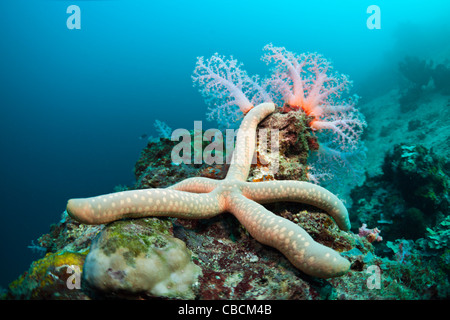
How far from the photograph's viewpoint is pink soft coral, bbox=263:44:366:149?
4898mm

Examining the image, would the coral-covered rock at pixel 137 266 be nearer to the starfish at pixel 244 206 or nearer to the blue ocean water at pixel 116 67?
the starfish at pixel 244 206

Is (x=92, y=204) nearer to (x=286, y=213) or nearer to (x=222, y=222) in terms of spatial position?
(x=222, y=222)

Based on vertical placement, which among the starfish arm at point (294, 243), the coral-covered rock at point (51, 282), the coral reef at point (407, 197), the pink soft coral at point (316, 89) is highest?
the pink soft coral at point (316, 89)

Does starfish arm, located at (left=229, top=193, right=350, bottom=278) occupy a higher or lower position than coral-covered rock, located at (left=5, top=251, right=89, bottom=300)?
higher

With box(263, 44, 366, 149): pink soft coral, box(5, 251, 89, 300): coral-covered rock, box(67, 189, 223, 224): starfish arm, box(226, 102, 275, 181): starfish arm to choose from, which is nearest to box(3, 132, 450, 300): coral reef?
box(5, 251, 89, 300): coral-covered rock

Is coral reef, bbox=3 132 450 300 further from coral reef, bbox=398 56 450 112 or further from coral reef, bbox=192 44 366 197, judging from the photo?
coral reef, bbox=398 56 450 112

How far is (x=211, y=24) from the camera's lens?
3991 inches

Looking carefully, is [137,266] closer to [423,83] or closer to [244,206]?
[244,206]

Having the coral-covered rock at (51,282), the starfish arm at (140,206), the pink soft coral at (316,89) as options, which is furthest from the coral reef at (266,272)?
the pink soft coral at (316,89)

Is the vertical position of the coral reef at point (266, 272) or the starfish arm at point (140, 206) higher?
the starfish arm at point (140, 206)

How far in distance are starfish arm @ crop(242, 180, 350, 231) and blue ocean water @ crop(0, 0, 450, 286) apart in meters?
41.8

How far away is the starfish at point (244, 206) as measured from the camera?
2.18 meters
